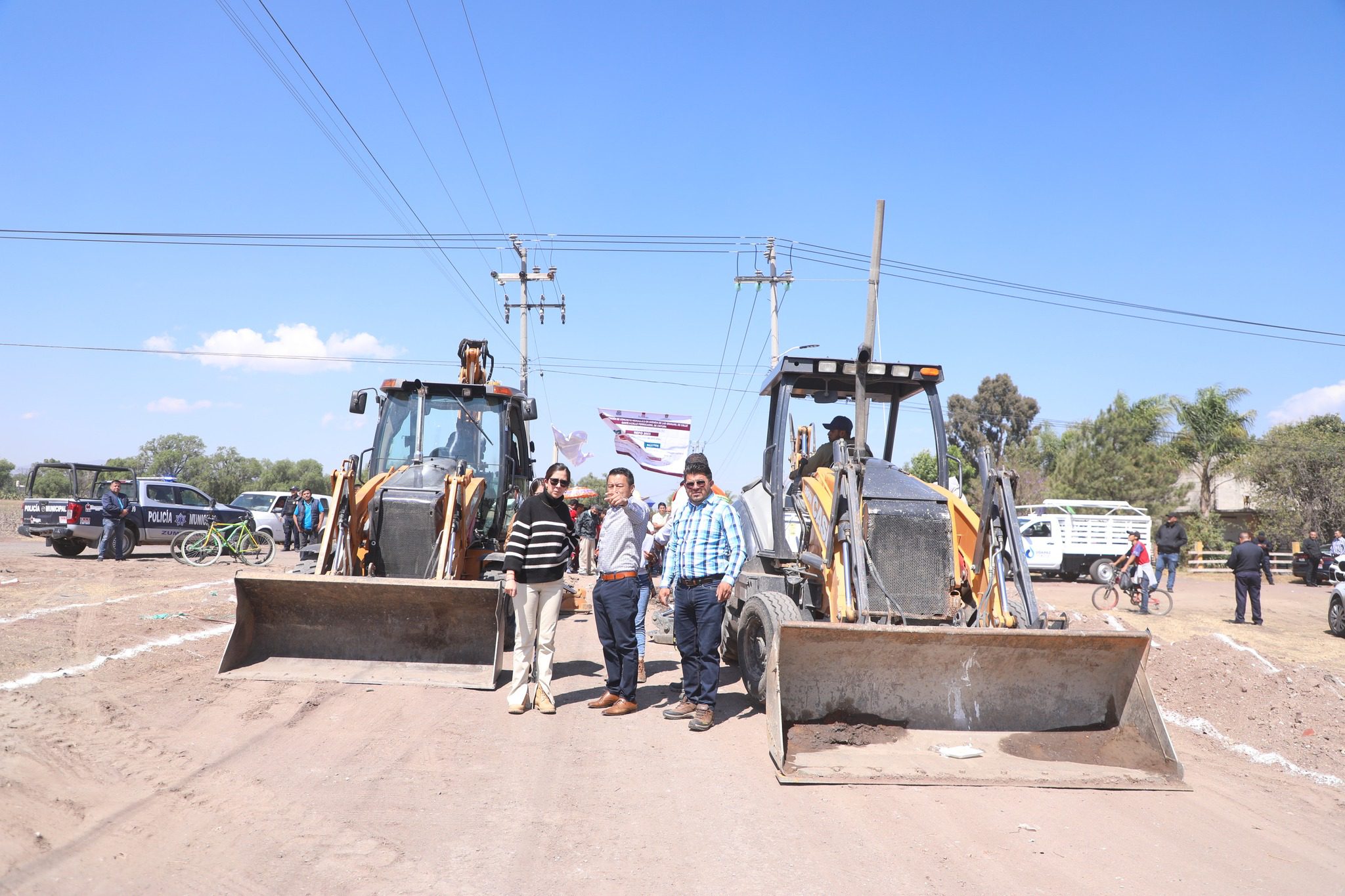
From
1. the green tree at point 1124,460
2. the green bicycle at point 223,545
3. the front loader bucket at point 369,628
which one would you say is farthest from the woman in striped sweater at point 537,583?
the green tree at point 1124,460

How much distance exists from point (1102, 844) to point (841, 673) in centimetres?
174

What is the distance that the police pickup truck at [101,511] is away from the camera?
17828mm

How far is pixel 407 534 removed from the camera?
827 centimetres

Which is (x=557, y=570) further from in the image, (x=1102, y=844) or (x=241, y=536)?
(x=241, y=536)

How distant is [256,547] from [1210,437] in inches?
1360

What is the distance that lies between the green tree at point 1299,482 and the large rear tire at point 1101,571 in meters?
13.5

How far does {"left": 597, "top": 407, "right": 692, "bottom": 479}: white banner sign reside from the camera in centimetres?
2645

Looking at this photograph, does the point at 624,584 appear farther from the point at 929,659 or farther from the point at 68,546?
the point at 68,546

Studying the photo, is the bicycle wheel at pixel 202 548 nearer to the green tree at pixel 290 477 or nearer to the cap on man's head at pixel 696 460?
the cap on man's head at pixel 696 460

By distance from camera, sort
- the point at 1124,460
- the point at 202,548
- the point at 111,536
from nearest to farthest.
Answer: the point at 202,548
the point at 111,536
the point at 1124,460

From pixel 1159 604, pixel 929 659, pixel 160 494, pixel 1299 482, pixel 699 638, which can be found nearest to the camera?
pixel 929 659

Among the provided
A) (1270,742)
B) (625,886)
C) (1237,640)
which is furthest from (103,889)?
(1237,640)

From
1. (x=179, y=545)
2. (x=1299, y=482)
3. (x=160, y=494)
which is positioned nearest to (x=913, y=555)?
(x=179, y=545)

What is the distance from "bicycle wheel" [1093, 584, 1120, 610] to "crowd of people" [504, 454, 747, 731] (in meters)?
13.2
